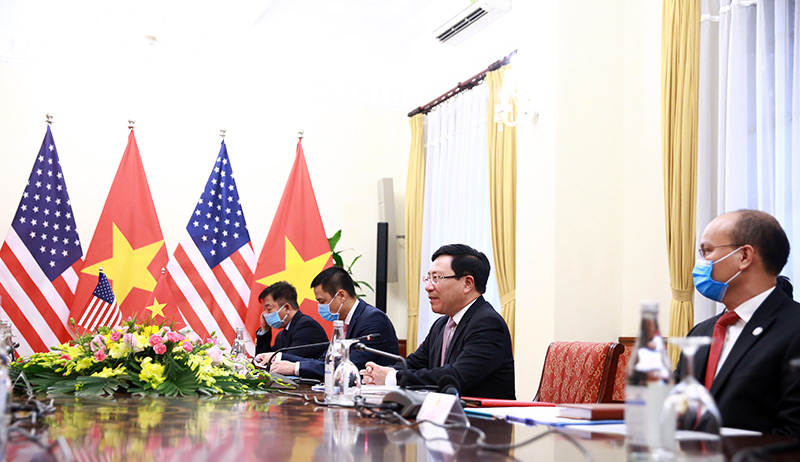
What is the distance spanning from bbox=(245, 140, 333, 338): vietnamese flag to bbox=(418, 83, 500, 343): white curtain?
90cm

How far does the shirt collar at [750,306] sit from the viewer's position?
2.11m

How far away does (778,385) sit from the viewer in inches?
74.7

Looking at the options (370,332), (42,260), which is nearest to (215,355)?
(370,332)

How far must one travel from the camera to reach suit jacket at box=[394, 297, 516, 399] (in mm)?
2758

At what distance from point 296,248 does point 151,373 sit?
12.2ft

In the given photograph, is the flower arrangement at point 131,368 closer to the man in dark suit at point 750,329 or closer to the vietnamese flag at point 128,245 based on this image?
the man in dark suit at point 750,329

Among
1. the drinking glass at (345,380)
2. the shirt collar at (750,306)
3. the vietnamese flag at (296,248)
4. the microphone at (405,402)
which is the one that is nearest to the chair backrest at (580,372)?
the shirt collar at (750,306)

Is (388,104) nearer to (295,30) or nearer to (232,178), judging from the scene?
(295,30)

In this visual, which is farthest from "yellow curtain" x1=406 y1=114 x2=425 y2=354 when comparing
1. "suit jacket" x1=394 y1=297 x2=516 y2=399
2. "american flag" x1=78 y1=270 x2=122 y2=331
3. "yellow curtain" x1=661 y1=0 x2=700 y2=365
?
"suit jacket" x1=394 y1=297 x2=516 y2=399

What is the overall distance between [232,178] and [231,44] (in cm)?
125

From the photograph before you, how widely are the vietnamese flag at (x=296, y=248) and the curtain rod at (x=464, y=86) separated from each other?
3.72 feet

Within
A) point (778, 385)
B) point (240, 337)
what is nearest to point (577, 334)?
point (240, 337)

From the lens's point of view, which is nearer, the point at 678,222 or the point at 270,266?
the point at 678,222

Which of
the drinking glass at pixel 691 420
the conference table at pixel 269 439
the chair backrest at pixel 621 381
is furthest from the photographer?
the chair backrest at pixel 621 381
